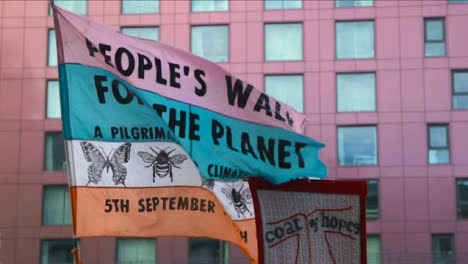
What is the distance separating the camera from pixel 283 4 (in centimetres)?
3681

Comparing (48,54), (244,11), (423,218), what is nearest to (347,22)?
(244,11)

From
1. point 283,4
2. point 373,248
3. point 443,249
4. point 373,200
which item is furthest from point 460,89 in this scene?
point 283,4

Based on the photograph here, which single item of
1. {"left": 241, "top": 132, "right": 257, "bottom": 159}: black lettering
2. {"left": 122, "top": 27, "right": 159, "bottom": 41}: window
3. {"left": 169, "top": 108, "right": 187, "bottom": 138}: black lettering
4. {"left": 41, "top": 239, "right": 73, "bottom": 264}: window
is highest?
{"left": 122, "top": 27, "right": 159, "bottom": 41}: window

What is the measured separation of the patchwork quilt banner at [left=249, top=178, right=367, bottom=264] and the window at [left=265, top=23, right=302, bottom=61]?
2790 cm

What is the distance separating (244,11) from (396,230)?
11.3 metres

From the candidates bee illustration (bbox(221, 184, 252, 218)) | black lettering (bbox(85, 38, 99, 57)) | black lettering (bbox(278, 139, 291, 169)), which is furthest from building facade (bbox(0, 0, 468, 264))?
black lettering (bbox(85, 38, 99, 57))

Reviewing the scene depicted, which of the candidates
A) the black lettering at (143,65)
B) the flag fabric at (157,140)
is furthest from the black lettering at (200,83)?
the black lettering at (143,65)

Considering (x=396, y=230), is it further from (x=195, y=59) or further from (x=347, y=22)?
(x=195, y=59)

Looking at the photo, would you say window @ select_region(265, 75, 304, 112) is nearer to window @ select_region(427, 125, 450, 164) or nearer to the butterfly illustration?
window @ select_region(427, 125, 450, 164)

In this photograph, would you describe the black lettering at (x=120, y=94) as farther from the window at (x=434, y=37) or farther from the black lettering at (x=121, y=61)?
the window at (x=434, y=37)

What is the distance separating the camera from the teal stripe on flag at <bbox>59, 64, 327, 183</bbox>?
8.42 meters

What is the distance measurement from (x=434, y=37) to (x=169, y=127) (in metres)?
29.2

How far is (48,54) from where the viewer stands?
37.2 meters

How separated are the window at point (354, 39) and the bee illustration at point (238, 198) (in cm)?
2743
